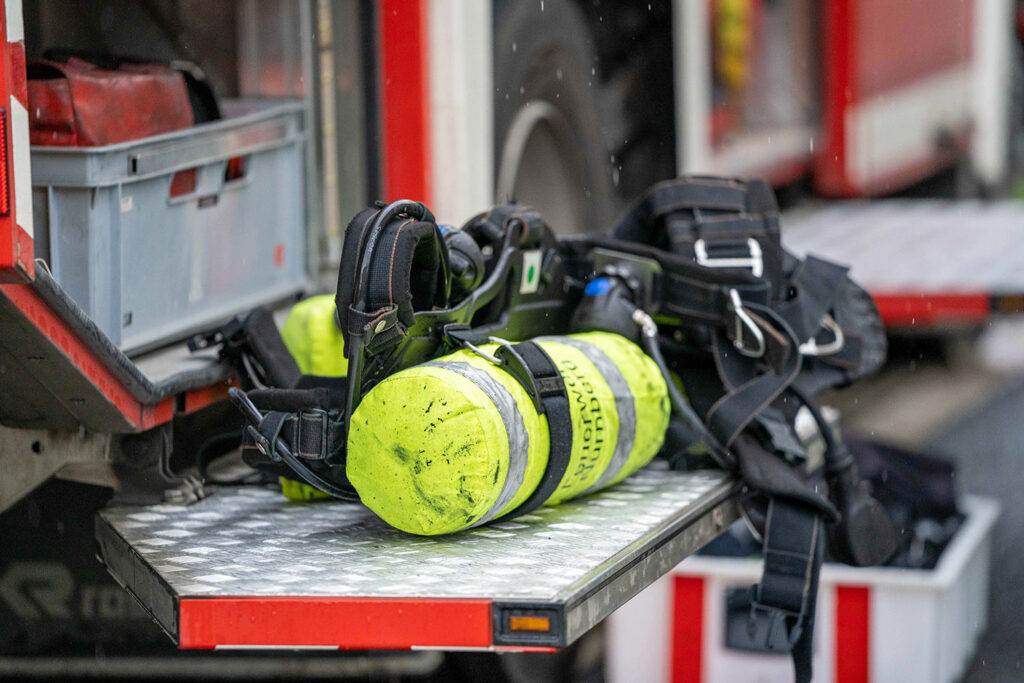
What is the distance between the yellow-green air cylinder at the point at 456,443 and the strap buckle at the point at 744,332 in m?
0.50

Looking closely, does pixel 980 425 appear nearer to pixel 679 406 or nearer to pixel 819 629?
pixel 819 629

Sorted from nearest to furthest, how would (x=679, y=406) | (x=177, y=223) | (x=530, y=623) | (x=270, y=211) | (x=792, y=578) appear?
(x=530, y=623)
(x=792, y=578)
(x=679, y=406)
(x=177, y=223)
(x=270, y=211)

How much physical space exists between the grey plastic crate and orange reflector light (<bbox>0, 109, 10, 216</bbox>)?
558 mm

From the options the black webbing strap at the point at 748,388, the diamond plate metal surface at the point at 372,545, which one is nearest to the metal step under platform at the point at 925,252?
the black webbing strap at the point at 748,388

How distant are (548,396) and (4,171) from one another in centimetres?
91

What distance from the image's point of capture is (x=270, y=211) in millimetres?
3555

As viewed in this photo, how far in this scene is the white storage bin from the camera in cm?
358

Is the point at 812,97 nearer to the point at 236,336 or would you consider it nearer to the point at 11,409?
the point at 236,336

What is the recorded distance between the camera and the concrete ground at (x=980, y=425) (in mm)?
4406

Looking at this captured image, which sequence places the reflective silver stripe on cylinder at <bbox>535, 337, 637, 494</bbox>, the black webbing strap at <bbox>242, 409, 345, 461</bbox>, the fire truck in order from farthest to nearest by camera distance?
the reflective silver stripe on cylinder at <bbox>535, 337, 637, 494</bbox> → the black webbing strap at <bbox>242, 409, 345, 461</bbox> → the fire truck

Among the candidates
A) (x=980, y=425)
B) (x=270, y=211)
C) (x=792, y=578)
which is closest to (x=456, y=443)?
(x=792, y=578)

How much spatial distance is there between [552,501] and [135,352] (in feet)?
2.90

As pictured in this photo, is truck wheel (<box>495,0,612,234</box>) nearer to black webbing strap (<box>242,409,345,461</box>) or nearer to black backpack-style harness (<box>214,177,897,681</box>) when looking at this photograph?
black backpack-style harness (<box>214,177,897,681</box>)

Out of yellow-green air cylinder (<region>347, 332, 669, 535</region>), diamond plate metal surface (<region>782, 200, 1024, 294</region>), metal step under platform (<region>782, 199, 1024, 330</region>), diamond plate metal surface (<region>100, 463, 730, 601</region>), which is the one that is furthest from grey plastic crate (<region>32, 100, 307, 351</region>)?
metal step under platform (<region>782, 199, 1024, 330</region>)
